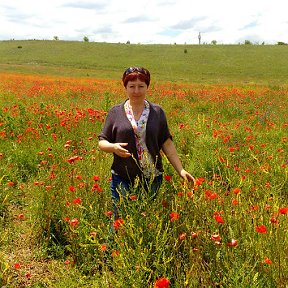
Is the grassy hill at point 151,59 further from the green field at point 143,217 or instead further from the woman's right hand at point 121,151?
the woman's right hand at point 121,151

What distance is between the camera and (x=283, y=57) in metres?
49.6

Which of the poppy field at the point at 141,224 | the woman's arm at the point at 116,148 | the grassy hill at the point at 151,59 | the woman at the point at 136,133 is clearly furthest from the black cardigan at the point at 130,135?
the grassy hill at the point at 151,59

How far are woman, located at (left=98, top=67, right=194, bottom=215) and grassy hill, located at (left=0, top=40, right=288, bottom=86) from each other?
34668mm

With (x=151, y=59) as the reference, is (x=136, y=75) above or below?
below

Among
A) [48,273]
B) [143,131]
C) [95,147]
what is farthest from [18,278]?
[95,147]

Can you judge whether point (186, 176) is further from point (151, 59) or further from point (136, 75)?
point (151, 59)

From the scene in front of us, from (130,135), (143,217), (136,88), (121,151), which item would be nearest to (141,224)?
(143,217)

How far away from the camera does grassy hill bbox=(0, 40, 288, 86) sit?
130ft

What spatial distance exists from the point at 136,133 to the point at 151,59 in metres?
49.0

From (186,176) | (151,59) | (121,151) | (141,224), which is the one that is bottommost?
(141,224)

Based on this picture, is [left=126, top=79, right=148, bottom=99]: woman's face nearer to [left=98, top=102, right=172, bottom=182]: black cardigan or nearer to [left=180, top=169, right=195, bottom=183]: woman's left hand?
[left=98, top=102, right=172, bottom=182]: black cardigan

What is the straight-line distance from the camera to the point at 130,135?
258cm

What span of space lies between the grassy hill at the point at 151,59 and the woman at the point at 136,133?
1365 inches

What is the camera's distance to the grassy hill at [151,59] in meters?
39.5
